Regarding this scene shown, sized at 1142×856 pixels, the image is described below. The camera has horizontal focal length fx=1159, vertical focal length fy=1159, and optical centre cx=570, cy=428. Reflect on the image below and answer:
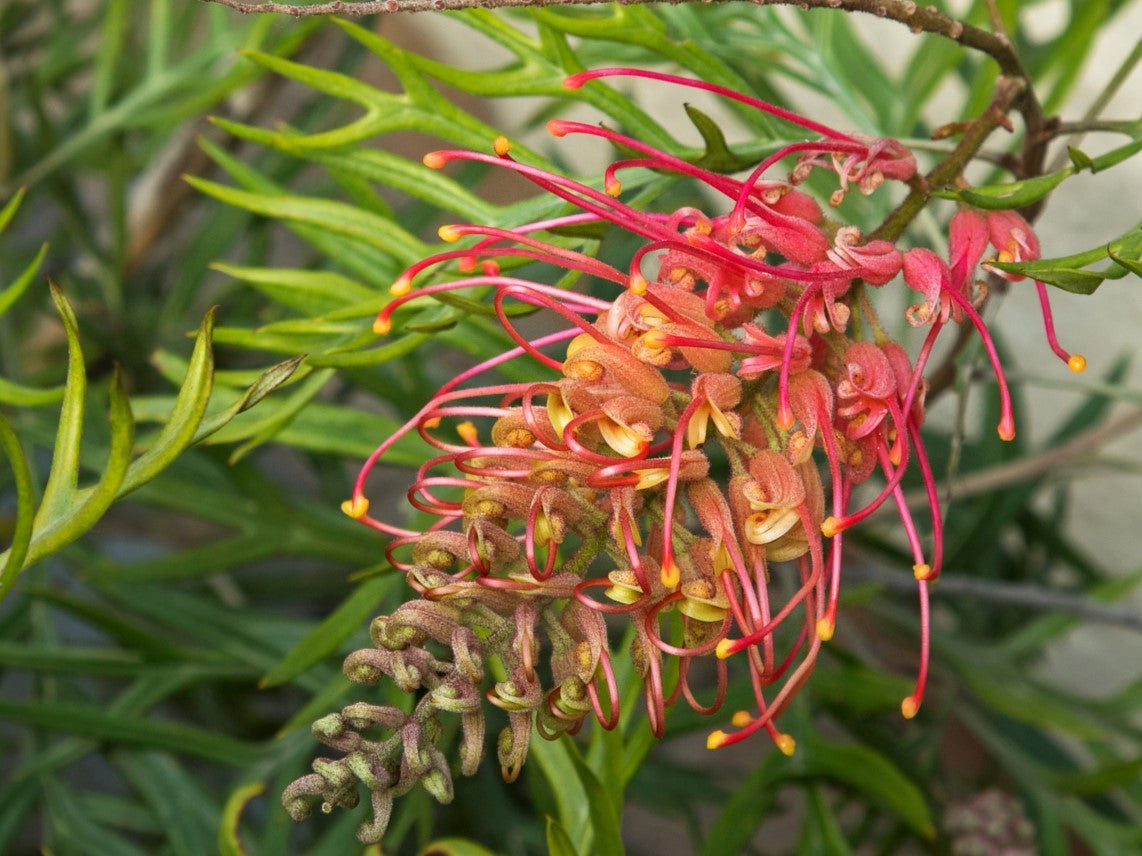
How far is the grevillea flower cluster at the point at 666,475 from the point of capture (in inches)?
9.8

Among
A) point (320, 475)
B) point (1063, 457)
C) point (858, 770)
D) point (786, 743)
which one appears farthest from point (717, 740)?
point (320, 475)

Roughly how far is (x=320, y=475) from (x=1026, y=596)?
0.45 m

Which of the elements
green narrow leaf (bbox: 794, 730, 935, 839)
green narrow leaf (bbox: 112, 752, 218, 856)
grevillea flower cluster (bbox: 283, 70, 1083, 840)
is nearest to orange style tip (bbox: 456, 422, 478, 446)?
grevillea flower cluster (bbox: 283, 70, 1083, 840)

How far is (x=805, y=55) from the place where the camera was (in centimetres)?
48

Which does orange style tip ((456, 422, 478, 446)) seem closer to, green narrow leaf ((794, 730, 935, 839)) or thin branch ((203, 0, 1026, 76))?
thin branch ((203, 0, 1026, 76))

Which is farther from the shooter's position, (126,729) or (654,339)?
(126,729)

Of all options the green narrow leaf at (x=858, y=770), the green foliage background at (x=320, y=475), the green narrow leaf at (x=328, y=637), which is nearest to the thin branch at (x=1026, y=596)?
the green foliage background at (x=320, y=475)

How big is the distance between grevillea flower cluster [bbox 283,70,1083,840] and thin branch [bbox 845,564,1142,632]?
0.34 metres

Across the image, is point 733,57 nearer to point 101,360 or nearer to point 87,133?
point 87,133

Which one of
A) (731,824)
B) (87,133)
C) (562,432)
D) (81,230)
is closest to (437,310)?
(562,432)

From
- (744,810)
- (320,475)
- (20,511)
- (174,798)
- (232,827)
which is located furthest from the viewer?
(320,475)

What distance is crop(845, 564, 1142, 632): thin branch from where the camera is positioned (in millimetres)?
580

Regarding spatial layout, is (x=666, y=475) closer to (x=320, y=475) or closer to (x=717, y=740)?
(x=717, y=740)

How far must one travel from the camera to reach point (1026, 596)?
62cm
